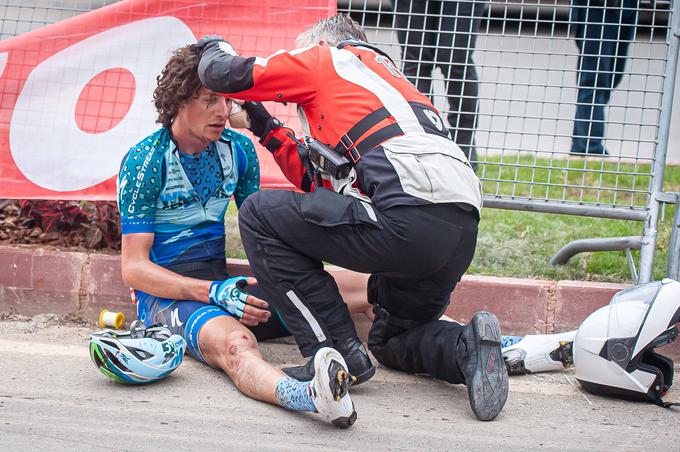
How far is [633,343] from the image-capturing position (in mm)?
3469

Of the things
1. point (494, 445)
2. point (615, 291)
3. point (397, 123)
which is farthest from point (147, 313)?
point (615, 291)

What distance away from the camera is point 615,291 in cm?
414

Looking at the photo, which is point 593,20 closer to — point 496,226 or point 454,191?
point 496,226

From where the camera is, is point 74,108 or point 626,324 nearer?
point 626,324

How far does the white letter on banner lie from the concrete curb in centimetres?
38

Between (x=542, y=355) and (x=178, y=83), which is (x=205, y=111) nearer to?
(x=178, y=83)

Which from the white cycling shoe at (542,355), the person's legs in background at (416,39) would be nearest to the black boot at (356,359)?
the white cycling shoe at (542,355)

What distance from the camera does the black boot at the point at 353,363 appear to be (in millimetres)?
3461

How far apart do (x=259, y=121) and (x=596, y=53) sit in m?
1.91

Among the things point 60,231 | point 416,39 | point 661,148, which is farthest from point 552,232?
point 60,231

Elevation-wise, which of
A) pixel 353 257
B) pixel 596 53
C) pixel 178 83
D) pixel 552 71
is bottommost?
pixel 353 257

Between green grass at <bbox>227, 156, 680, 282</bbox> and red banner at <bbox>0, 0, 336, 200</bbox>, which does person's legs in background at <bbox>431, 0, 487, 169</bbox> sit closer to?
green grass at <bbox>227, 156, 680, 282</bbox>

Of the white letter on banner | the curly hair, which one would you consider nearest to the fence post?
the curly hair

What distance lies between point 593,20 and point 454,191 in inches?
78.0
